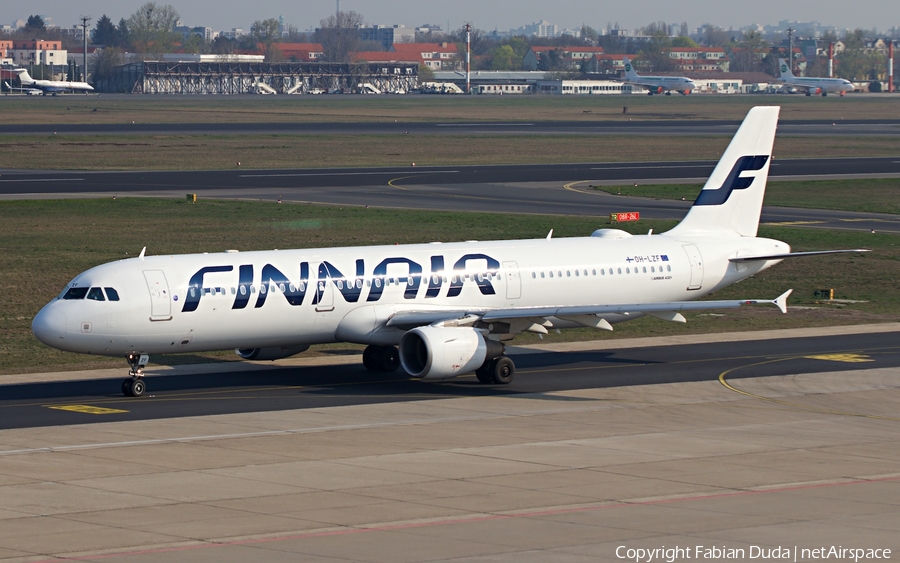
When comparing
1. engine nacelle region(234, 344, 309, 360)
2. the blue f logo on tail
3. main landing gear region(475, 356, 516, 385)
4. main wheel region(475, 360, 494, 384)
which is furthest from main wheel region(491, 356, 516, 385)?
the blue f logo on tail

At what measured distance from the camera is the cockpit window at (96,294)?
38.6 metres

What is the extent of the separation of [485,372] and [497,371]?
42cm

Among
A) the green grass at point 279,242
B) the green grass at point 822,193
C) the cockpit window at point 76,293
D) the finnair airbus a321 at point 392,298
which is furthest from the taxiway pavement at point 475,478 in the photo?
the green grass at point 822,193

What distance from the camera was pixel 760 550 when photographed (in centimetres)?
2198

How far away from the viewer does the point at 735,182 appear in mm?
50906

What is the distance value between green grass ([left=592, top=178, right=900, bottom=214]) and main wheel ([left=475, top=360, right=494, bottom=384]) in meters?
56.2

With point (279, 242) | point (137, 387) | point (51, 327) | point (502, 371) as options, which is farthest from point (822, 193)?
point (51, 327)

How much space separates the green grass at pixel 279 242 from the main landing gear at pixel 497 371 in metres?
9.09

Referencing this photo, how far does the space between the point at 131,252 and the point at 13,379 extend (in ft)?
86.2

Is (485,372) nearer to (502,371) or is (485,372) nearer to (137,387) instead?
(502,371)

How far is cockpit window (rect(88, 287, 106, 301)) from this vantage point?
1518 inches

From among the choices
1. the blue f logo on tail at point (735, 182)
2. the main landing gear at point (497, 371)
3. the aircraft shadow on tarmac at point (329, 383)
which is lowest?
the aircraft shadow on tarmac at point (329, 383)

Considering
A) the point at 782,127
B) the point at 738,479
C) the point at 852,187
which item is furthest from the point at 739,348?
the point at 782,127

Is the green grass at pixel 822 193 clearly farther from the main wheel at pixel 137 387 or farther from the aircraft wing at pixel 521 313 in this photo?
the main wheel at pixel 137 387
